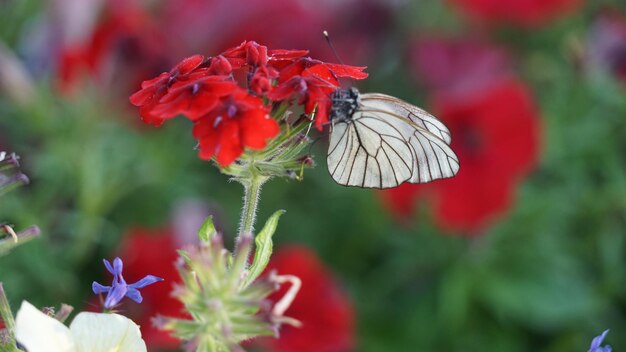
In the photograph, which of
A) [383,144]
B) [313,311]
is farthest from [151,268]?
[383,144]

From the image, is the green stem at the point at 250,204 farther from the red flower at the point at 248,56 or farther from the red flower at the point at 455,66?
the red flower at the point at 455,66

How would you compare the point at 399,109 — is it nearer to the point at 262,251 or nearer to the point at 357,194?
the point at 262,251

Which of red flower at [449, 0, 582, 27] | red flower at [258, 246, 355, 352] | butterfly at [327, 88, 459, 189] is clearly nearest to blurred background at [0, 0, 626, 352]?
red flower at [258, 246, 355, 352]

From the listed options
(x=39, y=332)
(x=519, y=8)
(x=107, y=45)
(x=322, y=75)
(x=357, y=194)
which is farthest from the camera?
(x=519, y=8)

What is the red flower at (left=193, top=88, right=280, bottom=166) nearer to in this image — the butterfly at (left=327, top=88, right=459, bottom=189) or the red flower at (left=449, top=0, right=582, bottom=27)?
the butterfly at (left=327, top=88, right=459, bottom=189)

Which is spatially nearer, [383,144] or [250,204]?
[250,204]
